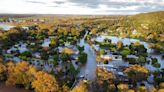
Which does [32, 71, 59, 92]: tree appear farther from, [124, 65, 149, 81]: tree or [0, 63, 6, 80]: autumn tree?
[124, 65, 149, 81]: tree

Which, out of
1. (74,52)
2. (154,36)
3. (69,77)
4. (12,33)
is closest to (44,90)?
(69,77)

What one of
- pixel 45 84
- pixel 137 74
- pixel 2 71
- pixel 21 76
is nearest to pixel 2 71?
pixel 2 71

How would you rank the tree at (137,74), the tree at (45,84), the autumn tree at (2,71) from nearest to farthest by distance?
1. the tree at (45,84)
2. the tree at (137,74)
3. the autumn tree at (2,71)

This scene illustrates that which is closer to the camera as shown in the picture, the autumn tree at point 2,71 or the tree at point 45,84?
the tree at point 45,84

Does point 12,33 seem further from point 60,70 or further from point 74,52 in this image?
point 60,70

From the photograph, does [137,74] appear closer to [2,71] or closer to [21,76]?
[21,76]

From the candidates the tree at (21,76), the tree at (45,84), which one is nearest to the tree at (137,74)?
the tree at (45,84)

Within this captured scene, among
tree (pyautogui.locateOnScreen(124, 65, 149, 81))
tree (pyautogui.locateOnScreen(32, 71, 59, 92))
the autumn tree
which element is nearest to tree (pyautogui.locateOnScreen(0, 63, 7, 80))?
the autumn tree

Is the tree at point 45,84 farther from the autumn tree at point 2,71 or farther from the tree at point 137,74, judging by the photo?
the tree at point 137,74
